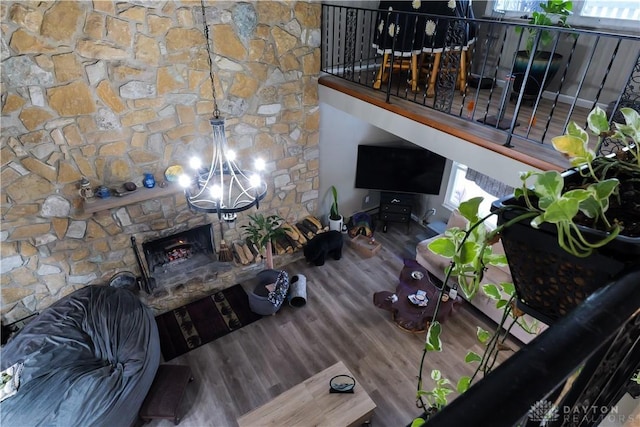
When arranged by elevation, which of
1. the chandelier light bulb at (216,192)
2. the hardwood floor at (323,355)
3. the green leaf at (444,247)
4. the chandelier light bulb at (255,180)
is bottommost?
the hardwood floor at (323,355)

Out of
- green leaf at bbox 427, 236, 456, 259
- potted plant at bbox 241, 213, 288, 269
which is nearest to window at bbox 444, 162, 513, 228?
potted plant at bbox 241, 213, 288, 269

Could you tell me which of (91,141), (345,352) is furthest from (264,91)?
(345,352)

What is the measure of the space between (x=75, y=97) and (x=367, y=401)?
143 inches

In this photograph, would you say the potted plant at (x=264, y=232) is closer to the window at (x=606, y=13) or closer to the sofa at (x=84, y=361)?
the sofa at (x=84, y=361)

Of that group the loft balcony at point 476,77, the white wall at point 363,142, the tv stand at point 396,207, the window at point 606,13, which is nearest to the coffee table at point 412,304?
the tv stand at point 396,207

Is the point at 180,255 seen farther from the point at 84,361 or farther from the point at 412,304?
the point at 412,304

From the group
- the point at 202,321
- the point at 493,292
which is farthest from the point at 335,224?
the point at 493,292

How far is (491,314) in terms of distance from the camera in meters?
4.32

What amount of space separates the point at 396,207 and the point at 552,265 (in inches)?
209

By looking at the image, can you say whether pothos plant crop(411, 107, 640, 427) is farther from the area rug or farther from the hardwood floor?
the area rug

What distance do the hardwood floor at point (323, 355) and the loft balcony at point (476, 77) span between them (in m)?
2.33

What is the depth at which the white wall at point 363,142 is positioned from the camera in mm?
2970

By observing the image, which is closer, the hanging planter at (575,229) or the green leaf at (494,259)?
the hanging planter at (575,229)

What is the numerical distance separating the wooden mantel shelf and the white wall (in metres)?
2.05
